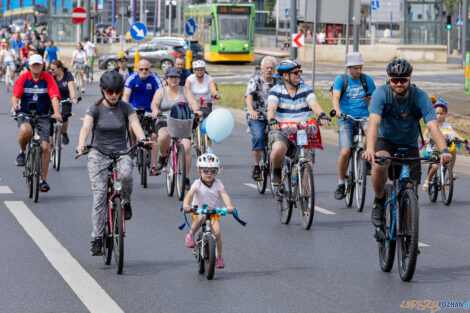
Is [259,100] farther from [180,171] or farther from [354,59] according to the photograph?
[354,59]

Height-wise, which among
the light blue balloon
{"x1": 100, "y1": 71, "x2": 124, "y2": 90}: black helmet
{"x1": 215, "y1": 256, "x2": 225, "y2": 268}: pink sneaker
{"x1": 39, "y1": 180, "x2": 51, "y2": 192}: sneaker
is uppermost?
{"x1": 100, "y1": 71, "x2": 124, "y2": 90}: black helmet

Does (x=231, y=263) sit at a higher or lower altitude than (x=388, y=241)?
lower

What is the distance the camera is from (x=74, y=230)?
35.9 ft

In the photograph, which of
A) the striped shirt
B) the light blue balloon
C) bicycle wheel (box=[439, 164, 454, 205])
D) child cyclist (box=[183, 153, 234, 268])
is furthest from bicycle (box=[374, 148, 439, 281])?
bicycle wheel (box=[439, 164, 454, 205])

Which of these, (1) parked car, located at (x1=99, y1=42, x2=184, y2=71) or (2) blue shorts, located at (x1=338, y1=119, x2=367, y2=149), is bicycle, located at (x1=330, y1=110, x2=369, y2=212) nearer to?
(2) blue shorts, located at (x1=338, y1=119, x2=367, y2=149)

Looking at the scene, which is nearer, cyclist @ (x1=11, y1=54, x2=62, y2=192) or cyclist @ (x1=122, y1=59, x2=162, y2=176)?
cyclist @ (x1=11, y1=54, x2=62, y2=192)

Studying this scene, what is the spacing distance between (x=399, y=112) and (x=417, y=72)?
149ft

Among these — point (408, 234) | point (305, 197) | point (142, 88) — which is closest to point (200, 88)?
point (142, 88)

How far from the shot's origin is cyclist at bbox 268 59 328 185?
11578mm

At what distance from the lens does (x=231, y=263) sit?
9.21 m

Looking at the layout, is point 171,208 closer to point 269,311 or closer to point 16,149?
point 269,311

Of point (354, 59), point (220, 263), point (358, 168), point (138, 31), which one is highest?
point (138, 31)

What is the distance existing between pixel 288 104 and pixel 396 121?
3.19 metres

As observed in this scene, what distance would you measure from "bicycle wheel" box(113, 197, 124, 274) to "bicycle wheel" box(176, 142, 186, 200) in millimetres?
4609
